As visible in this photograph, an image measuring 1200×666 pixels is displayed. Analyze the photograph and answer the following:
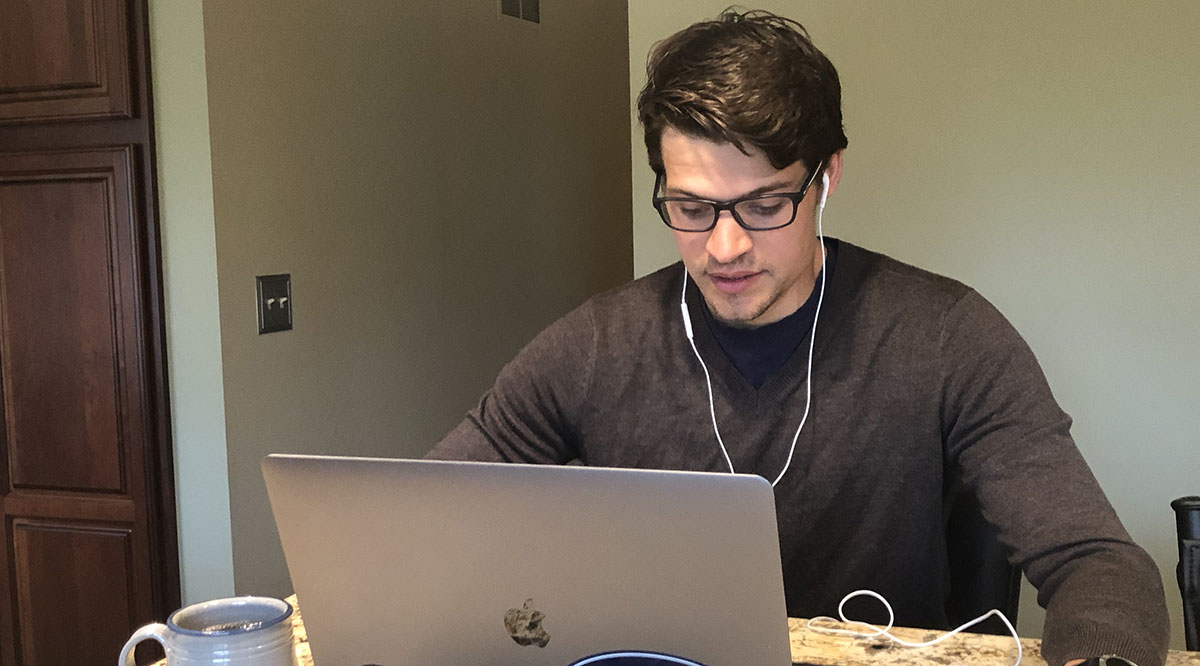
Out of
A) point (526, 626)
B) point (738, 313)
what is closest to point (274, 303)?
point (738, 313)

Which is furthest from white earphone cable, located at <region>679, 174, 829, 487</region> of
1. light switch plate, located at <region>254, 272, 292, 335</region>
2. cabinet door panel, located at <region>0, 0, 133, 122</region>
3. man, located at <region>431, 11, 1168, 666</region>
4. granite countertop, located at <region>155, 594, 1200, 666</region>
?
cabinet door panel, located at <region>0, 0, 133, 122</region>

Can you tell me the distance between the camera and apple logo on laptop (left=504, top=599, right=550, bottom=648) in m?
0.88

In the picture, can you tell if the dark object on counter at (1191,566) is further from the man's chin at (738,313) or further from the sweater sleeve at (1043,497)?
the man's chin at (738,313)

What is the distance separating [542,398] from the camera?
1496 mm

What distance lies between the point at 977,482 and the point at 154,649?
181 centimetres

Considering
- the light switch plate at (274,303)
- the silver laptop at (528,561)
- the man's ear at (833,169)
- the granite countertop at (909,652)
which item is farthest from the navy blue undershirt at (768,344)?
the light switch plate at (274,303)

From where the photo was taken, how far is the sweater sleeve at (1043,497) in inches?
38.2

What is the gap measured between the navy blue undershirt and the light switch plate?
51.8 inches

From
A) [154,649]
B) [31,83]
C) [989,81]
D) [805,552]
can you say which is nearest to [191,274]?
[31,83]

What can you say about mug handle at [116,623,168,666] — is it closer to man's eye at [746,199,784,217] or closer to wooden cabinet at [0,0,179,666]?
man's eye at [746,199,784,217]

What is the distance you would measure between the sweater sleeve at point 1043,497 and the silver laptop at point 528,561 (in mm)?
312

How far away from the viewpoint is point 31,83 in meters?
Answer: 2.32

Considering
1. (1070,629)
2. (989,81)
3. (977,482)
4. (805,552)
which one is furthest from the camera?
(989,81)

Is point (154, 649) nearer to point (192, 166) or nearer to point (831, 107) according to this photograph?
point (192, 166)
